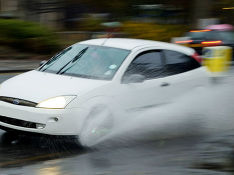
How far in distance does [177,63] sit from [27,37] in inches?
527

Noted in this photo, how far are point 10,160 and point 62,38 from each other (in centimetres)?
1797

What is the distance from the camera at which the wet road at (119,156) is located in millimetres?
6648

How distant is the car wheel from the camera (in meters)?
7.88

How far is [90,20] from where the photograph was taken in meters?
30.1

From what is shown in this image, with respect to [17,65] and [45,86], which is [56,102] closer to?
[45,86]

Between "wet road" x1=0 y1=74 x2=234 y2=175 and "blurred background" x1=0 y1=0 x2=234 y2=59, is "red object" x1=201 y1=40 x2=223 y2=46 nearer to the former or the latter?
"blurred background" x1=0 y1=0 x2=234 y2=59

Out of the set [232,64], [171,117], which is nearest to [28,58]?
[232,64]

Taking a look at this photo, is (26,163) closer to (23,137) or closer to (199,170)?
(23,137)

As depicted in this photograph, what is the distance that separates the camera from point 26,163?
23.6 feet

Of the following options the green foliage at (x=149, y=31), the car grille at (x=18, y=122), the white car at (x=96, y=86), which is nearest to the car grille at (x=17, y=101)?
the white car at (x=96, y=86)

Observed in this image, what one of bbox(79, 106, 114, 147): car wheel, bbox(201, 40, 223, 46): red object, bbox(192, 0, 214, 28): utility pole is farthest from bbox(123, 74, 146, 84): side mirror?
bbox(192, 0, 214, 28): utility pole

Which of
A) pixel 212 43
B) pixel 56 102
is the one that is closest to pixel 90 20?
pixel 212 43

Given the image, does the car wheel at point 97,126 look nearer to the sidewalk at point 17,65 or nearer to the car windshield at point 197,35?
the sidewalk at point 17,65

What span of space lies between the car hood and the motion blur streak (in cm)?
67
